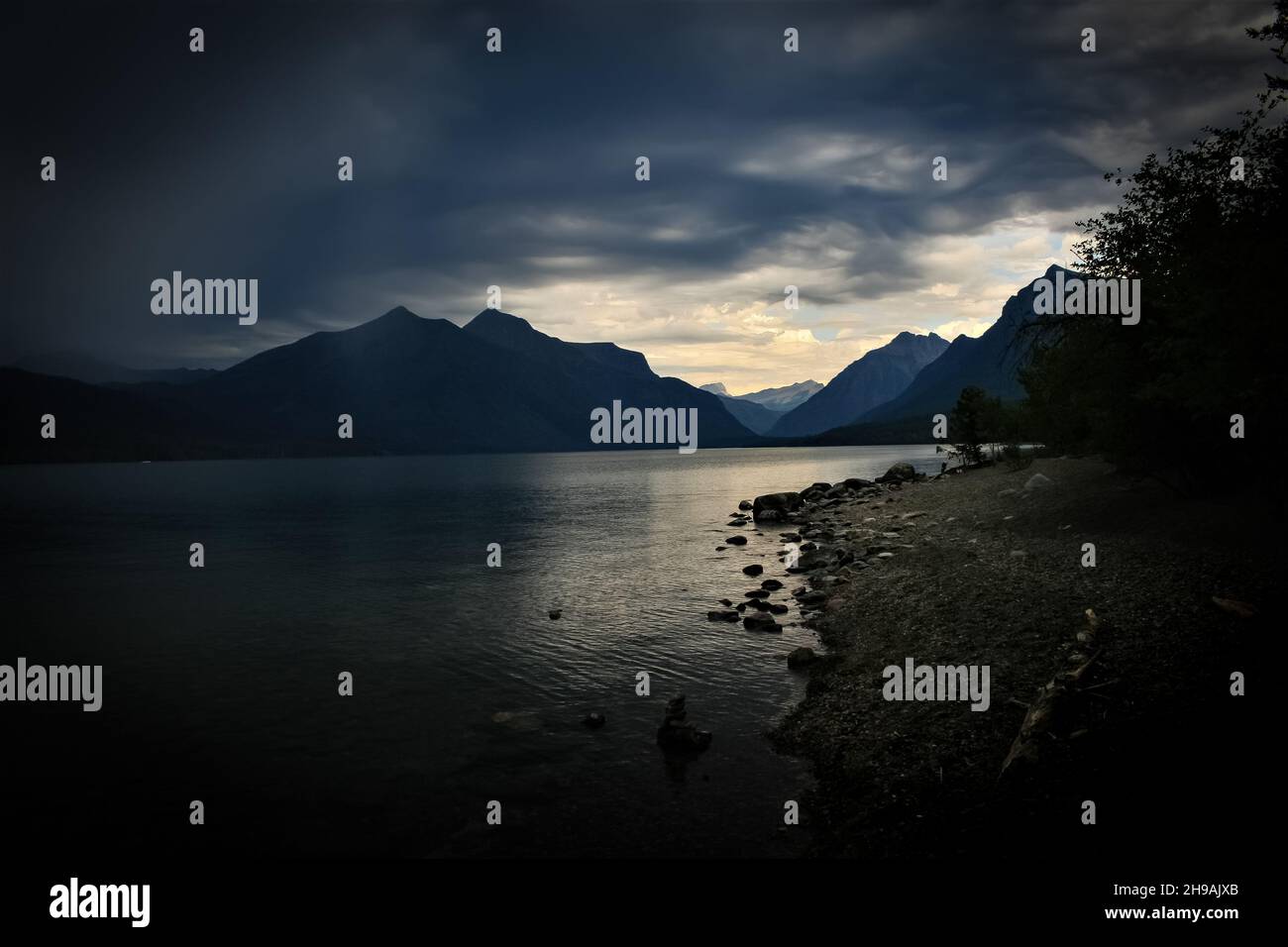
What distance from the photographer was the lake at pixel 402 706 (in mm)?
14359

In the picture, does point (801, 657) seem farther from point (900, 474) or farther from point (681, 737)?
point (900, 474)

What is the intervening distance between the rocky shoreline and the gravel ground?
2.1 inches

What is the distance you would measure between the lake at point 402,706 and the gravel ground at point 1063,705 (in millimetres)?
1921

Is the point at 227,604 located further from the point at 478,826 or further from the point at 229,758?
the point at 478,826

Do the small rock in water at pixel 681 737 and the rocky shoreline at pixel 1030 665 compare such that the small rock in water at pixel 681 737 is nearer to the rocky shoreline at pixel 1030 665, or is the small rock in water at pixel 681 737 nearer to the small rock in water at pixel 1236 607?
the rocky shoreline at pixel 1030 665

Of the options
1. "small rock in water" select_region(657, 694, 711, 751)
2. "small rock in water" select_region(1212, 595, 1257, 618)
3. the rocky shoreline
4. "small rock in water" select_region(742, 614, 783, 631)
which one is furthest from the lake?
"small rock in water" select_region(1212, 595, 1257, 618)

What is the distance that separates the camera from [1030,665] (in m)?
17.4

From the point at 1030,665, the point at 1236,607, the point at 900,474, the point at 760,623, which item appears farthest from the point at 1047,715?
the point at 900,474

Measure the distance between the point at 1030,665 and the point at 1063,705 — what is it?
3762mm

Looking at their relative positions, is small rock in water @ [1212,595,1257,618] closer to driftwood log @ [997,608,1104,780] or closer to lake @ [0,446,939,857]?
driftwood log @ [997,608,1104,780]

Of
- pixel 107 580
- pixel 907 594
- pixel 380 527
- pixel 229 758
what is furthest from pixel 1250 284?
pixel 380 527

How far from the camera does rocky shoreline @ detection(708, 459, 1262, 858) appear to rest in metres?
11.9

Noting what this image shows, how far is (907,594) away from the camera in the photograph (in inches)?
1099
